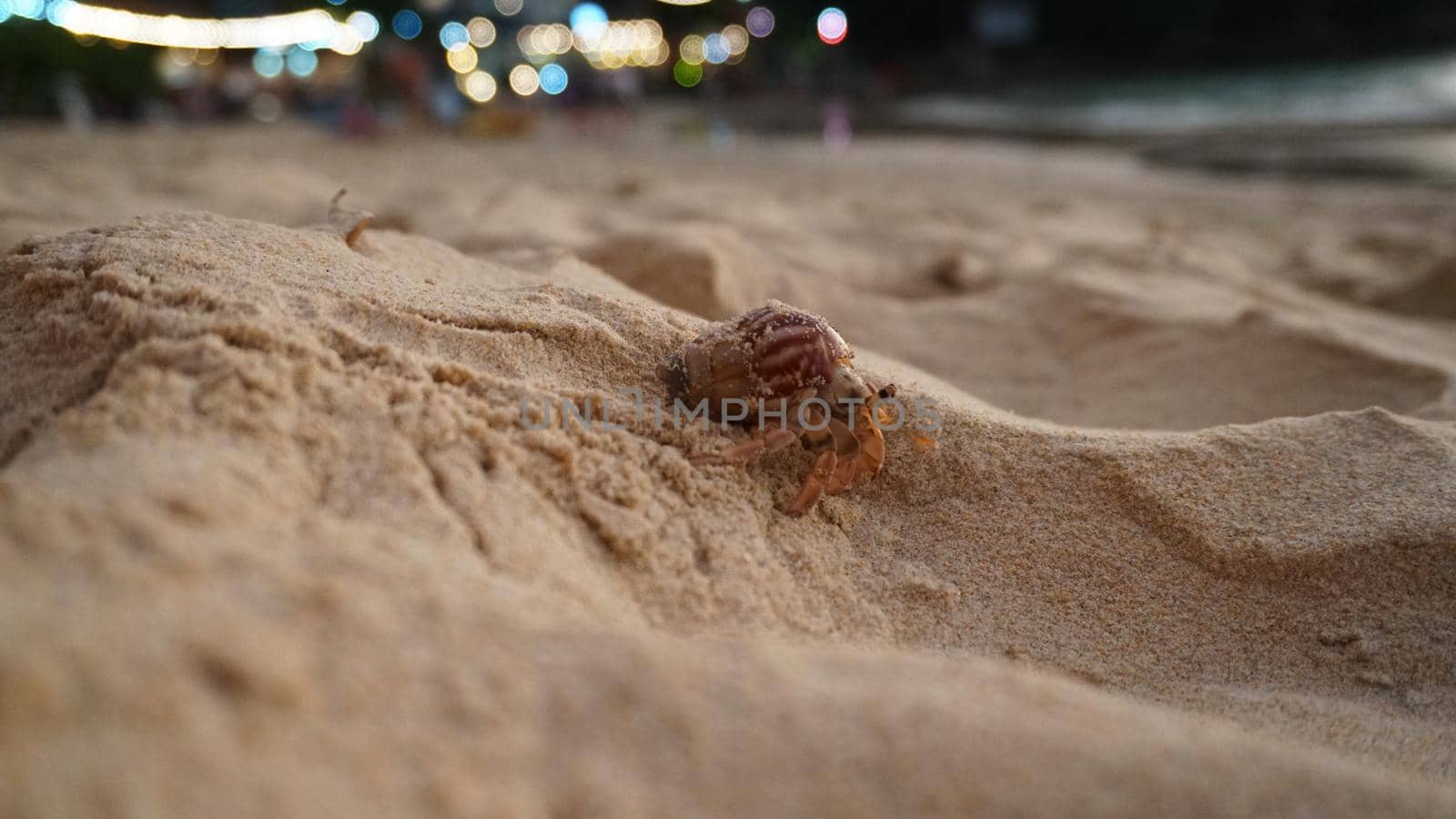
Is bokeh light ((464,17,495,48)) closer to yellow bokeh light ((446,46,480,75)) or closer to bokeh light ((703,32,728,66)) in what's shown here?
yellow bokeh light ((446,46,480,75))

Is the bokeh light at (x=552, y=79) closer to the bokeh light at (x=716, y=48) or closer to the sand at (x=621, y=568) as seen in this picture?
the bokeh light at (x=716, y=48)

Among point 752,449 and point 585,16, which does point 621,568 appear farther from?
point 585,16

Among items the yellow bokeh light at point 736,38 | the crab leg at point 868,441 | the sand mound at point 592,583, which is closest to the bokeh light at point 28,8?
the sand mound at point 592,583

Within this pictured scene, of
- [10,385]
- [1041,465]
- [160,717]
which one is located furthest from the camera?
[1041,465]

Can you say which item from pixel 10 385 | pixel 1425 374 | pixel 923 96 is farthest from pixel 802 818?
pixel 923 96

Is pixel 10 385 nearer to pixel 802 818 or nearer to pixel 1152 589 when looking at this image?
pixel 802 818
